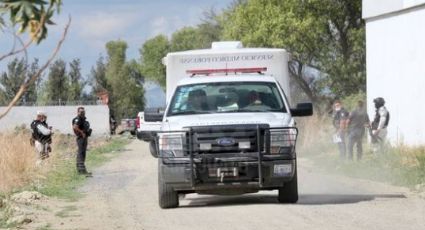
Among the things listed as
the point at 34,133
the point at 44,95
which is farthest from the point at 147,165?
the point at 44,95

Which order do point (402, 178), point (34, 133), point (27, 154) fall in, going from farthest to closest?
point (34, 133), point (27, 154), point (402, 178)

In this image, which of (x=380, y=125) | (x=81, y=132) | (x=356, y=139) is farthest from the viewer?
(x=356, y=139)

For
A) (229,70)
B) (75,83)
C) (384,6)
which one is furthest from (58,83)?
(229,70)

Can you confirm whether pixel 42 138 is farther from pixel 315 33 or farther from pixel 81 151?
pixel 315 33

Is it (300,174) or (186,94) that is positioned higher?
(186,94)

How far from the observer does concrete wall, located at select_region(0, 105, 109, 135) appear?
6297cm

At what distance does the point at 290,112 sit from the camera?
14344 mm

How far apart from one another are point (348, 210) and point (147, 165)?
14838 mm

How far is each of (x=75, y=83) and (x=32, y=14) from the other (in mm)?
70926

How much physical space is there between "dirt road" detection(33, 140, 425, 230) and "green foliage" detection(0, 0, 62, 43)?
19.1ft

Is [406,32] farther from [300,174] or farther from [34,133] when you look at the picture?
[34,133]

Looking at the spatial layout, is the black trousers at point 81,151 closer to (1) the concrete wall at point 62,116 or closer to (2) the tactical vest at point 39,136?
(2) the tactical vest at point 39,136

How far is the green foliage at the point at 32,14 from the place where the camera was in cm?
581

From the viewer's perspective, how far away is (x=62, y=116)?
64062mm
